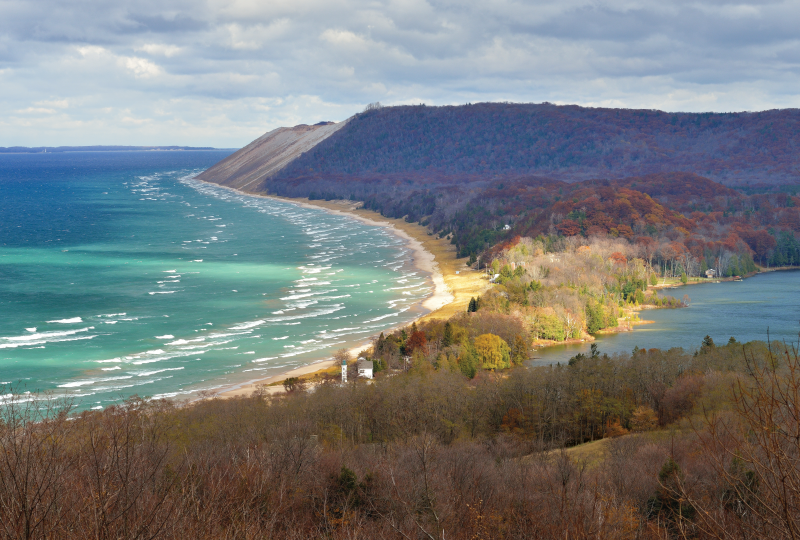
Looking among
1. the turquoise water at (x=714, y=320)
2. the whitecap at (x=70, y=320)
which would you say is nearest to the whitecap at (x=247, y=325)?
the whitecap at (x=70, y=320)

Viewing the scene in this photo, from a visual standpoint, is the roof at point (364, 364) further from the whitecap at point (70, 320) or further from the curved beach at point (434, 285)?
the whitecap at point (70, 320)

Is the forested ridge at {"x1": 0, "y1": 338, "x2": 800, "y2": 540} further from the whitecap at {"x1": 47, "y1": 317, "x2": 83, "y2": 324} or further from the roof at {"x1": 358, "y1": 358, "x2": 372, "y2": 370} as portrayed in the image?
the whitecap at {"x1": 47, "y1": 317, "x2": 83, "y2": 324}

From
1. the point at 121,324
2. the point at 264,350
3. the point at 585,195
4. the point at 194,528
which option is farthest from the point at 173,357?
the point at 585,195

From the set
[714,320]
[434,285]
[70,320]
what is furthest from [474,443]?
[434,285]

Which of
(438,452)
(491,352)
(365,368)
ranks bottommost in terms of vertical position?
(491,352)

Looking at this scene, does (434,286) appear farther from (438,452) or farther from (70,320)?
(438,452)
